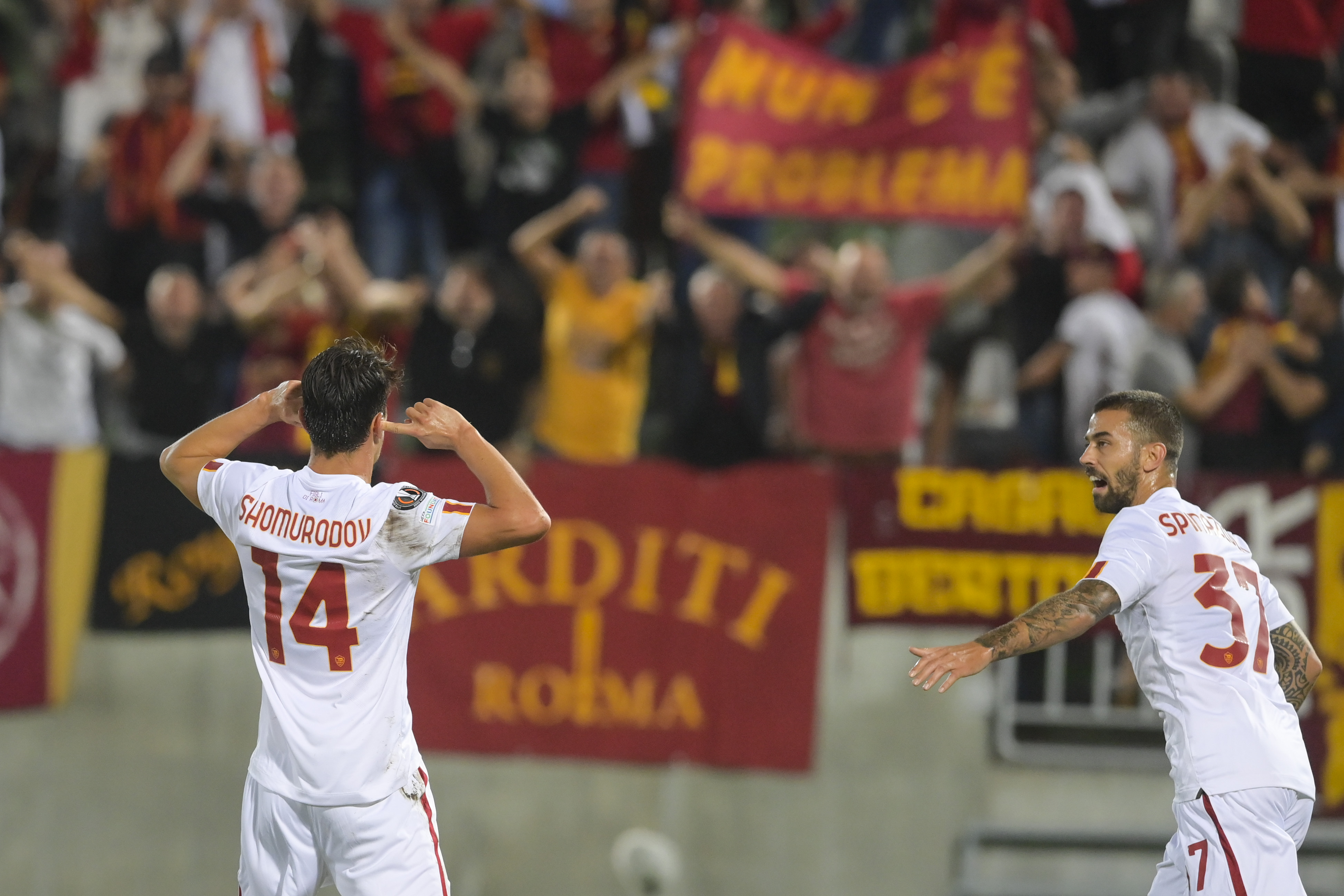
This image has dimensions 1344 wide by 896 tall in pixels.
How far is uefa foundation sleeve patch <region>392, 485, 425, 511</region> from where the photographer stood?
5090mm

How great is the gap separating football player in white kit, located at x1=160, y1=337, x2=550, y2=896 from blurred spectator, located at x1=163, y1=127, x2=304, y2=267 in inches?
234

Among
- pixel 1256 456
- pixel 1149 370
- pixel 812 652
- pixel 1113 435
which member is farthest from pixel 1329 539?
pixel 1113 435

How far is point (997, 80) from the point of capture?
32.6ft

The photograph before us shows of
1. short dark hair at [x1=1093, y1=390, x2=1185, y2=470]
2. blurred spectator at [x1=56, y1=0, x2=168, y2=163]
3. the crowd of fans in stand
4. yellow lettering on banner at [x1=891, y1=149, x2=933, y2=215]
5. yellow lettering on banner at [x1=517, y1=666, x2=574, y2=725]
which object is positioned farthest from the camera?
blurred spectator at [x1=56, y1=0, x2=168, y2=163]

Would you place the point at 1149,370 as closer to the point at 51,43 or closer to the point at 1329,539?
the point at 1329,539

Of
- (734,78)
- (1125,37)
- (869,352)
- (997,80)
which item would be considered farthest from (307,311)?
(1125,37)

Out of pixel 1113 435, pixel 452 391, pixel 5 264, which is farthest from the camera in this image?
pixel 5 264

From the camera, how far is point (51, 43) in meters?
12.9

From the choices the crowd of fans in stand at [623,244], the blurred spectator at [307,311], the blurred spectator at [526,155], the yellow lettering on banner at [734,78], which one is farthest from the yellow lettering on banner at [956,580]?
the blurred spectator at [526,155]

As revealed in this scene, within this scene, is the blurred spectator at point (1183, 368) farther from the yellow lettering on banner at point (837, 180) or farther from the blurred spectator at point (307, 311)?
the blurred spectator at point (307, 311)

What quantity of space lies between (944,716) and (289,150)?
6195 millimetres

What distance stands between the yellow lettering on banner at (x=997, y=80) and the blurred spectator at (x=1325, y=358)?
2035mm

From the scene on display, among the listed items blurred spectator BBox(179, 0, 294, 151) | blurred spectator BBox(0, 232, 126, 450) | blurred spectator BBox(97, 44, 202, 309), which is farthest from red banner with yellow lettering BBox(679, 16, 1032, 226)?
blurred spectator BBox(0, 232, 126, 450)

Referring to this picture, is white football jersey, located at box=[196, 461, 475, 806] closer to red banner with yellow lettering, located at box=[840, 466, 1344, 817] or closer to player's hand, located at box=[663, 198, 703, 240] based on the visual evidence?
red banner with yellow lettering, located at box=[840, 466, 1344, 817]
